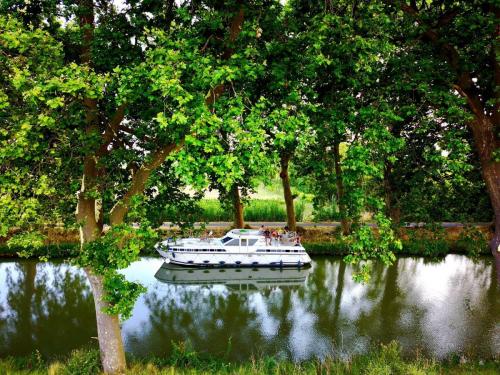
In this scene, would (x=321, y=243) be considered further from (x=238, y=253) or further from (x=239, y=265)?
(x=238, y=253)

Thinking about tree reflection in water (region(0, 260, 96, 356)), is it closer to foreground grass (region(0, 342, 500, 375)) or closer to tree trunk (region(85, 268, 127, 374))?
foreground grass (region(0, 342, 500, 375))

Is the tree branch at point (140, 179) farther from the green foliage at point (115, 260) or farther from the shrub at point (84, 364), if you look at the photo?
the shrub at point (84, 364)

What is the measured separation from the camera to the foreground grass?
9.91 m

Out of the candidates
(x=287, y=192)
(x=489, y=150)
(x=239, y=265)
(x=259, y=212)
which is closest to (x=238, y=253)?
(x=239, y=265)

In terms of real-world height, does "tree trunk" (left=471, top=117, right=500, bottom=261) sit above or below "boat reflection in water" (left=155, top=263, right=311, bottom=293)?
above

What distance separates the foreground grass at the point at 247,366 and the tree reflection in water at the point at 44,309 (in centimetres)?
A: 188

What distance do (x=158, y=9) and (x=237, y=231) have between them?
1508 centimetres

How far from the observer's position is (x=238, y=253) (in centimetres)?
2212

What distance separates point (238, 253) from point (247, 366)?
36.9 feet

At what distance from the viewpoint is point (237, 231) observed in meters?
22.5

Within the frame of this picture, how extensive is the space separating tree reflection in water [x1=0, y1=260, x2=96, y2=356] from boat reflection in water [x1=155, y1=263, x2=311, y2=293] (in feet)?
14.6

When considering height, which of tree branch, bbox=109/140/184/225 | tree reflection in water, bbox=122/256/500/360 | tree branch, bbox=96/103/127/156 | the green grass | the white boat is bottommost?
tree reflection in water, bbox=122/256/500/360

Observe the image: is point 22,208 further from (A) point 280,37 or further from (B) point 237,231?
(B) point 237,231

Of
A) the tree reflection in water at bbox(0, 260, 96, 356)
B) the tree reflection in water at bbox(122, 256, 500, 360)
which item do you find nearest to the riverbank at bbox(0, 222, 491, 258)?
the tree reflection in water at bbox(0, 260, 96, 356)
